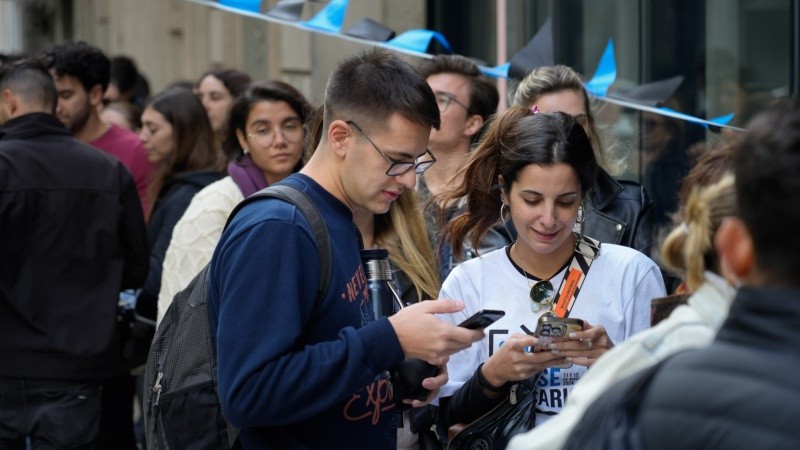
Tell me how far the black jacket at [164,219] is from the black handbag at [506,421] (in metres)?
2.41

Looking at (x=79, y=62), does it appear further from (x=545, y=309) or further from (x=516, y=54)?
(x=545, y=309)

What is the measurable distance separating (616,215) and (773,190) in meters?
2.77

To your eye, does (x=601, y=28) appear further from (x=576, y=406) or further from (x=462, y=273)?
(x=576, y=406)

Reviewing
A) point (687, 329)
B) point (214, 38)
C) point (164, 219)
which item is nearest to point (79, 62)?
point (164, 219)

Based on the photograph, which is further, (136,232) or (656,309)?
(136,232)

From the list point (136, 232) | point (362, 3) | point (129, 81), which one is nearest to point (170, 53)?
point (129, 81)

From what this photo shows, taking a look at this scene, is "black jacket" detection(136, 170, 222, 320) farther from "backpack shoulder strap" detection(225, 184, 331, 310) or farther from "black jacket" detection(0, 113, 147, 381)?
"backpack shoulder strap" detection(225, 184, 331, 310)

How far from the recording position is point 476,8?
9508 millimetres

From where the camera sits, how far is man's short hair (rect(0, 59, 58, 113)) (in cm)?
601

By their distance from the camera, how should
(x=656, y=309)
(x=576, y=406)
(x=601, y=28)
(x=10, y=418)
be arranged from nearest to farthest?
(x=576, y=406)
(x=656, y=309)
(x=10, y=418)
(x=601, y=28)

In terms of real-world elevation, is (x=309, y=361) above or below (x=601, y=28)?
below

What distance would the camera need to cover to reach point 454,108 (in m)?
5.70

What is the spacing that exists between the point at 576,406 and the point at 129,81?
8.97m

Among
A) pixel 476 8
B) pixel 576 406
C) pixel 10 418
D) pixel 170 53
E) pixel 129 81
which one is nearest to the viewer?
pixel 576 406
